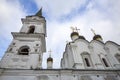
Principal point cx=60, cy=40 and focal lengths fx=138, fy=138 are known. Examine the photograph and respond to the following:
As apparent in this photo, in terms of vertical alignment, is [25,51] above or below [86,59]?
above

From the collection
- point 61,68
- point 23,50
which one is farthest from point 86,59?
point 23,50

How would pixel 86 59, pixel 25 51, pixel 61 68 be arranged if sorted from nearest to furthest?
pixel 61 68 < pixel 86 59 < pixel 25 51

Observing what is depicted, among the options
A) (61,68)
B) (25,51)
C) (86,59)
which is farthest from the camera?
(25,51)

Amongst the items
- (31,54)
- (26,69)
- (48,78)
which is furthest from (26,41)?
(48,78)

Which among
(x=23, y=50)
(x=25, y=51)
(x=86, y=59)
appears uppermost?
(x=23, y=50)

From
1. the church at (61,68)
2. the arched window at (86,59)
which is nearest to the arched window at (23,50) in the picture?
the church at (61,68)

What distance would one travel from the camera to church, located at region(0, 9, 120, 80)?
12.5m

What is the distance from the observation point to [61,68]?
13.3m

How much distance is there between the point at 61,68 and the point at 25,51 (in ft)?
17.0

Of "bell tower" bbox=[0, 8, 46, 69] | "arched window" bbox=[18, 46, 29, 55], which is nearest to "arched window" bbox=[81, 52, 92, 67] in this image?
"bell tower" bbox=[0, 8, 46, 69]

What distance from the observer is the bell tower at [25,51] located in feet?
45.2

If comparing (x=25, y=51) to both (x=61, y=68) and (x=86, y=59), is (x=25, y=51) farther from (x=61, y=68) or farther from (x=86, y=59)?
(x=86, y=59)

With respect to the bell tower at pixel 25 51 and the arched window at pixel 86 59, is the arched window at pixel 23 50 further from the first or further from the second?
the arched window at pixel 86 59

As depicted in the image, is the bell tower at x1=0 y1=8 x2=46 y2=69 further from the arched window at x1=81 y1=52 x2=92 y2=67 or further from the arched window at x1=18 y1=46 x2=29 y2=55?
the arched window at x1=81 y1=52 x2=92 y2=67
